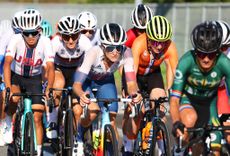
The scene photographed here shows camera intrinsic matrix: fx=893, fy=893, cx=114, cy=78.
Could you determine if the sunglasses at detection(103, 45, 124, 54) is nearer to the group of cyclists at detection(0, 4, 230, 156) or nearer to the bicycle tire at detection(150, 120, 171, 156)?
the group of cyclists at detection(0, 4, 230, 156)

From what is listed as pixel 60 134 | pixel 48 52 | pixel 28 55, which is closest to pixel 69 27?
pixel 48 52

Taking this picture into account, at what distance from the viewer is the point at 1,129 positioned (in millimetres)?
13195

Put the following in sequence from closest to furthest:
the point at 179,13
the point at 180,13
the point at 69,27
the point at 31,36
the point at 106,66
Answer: the point at 106,66
the point at 31,36
the point at 69,27
the point at 180,13
the point at 179,13

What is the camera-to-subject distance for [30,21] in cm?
1148

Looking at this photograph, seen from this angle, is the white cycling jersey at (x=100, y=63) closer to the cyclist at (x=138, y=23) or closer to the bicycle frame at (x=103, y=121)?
the bicycle frame at (x=103, y=121)

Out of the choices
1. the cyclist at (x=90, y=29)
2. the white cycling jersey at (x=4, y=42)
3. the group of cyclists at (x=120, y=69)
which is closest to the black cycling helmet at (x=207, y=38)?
the group of cyclists at (x=120, y=69)

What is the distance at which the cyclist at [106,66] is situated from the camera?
33.9 ft

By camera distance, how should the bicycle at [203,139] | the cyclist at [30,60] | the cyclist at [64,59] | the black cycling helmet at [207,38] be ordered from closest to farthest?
the bicycle at [203,139]
the black cycling helmet at [207,38]
the cyclist at [30,60]
the cyclist at [64,59]

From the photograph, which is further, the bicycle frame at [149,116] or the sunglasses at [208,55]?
the bicycle frame at [149,116]

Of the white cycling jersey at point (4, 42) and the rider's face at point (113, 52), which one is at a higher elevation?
the white cycling jersey at point (4, 42)

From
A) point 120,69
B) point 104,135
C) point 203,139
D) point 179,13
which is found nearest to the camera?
point 203,139

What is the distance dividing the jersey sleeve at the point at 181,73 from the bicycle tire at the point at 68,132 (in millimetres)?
2377

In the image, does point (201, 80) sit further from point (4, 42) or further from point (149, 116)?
point (4, 42)

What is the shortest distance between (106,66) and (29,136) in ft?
4.08
